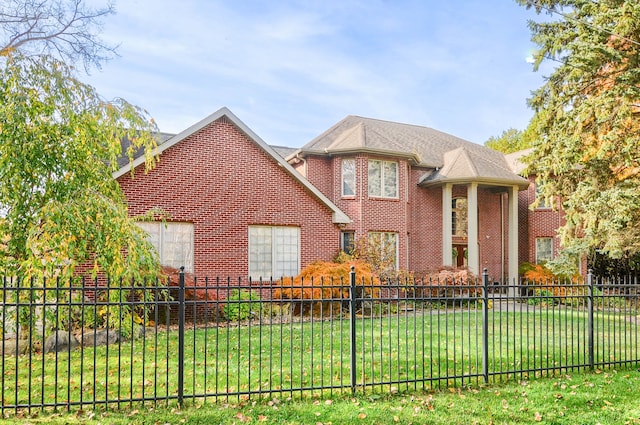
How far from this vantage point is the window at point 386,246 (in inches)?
743

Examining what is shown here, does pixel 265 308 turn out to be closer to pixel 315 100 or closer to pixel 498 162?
pixel 315 100

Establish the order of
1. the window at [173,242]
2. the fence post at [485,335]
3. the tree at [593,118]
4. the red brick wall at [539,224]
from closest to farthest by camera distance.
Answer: the fence post at [485,335]
the tree at [593,118]
the window at [173,242]
the red brick wall at [539,224]

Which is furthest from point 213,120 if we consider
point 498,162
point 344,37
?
point 498,162

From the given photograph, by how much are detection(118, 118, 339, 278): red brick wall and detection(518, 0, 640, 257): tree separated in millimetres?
7588

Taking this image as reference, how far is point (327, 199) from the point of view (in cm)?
1738

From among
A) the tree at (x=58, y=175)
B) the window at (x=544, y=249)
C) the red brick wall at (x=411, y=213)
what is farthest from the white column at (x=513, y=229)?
the tree at (x=58, y=175)

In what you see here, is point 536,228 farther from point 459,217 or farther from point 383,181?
point 383,181

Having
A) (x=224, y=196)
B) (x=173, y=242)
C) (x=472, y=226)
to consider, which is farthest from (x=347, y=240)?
(x=173, y=242)

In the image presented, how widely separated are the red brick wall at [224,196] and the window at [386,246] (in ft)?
7.96

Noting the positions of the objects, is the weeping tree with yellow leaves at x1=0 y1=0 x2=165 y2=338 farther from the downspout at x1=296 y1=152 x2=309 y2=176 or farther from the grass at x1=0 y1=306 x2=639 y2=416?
the downspout at x1=296 y1=152 x2=309 y2=176

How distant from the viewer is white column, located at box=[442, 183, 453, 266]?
21.8 metres

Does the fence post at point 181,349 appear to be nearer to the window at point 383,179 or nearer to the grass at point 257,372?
the grass at point 257,372

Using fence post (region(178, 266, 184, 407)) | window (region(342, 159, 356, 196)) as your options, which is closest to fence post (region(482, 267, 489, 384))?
fence post (region(178, 266, 184, 407))

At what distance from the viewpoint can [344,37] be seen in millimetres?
11758
